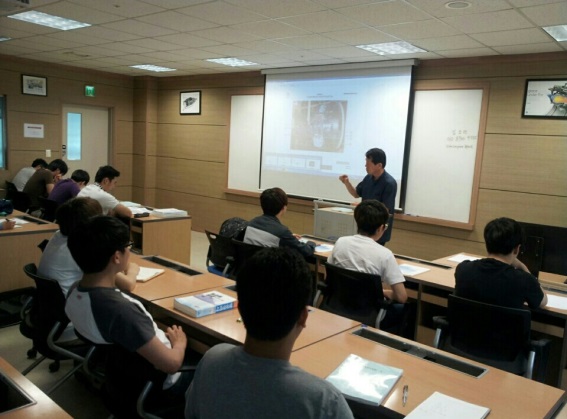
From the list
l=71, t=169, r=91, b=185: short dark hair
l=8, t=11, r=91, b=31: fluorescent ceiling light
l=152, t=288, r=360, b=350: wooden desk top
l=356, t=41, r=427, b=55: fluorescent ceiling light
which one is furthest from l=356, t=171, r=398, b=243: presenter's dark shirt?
l=8, t=11, r=91, b=31: fluorescent ceiling light

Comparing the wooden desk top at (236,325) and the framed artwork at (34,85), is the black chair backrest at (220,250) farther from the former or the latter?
the framed artwork at (34,85)

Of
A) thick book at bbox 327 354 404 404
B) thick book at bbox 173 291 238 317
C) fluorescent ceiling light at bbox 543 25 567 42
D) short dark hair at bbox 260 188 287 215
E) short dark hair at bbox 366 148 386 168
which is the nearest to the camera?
thick book at bbox 327 354 404 404

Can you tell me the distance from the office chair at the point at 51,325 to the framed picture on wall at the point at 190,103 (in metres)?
6.17

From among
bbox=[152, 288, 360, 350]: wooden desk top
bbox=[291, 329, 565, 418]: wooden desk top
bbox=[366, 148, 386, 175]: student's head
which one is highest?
bbox=[366, 148, 386, 175]: student's head

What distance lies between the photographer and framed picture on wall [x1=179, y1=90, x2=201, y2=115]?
8344mm

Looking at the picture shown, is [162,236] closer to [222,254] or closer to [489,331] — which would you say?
[222,254]

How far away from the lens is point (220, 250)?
3.88m

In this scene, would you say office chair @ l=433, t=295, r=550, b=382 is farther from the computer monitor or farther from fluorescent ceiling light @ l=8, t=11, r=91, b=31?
fluorescent ceiling light @ l=8, t=11, r=91, b=31

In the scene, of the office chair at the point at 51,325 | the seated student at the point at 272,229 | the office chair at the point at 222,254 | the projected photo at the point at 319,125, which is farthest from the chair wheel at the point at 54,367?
the projected photo at the point at 319,125

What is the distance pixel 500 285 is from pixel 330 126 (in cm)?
448

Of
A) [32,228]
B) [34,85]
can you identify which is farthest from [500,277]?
[34,85]

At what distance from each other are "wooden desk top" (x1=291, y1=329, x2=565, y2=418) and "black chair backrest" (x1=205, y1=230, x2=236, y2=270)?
189 cm

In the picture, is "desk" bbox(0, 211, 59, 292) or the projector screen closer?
"desk" bbox(0, 211, 59, 292)

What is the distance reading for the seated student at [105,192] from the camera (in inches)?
183
